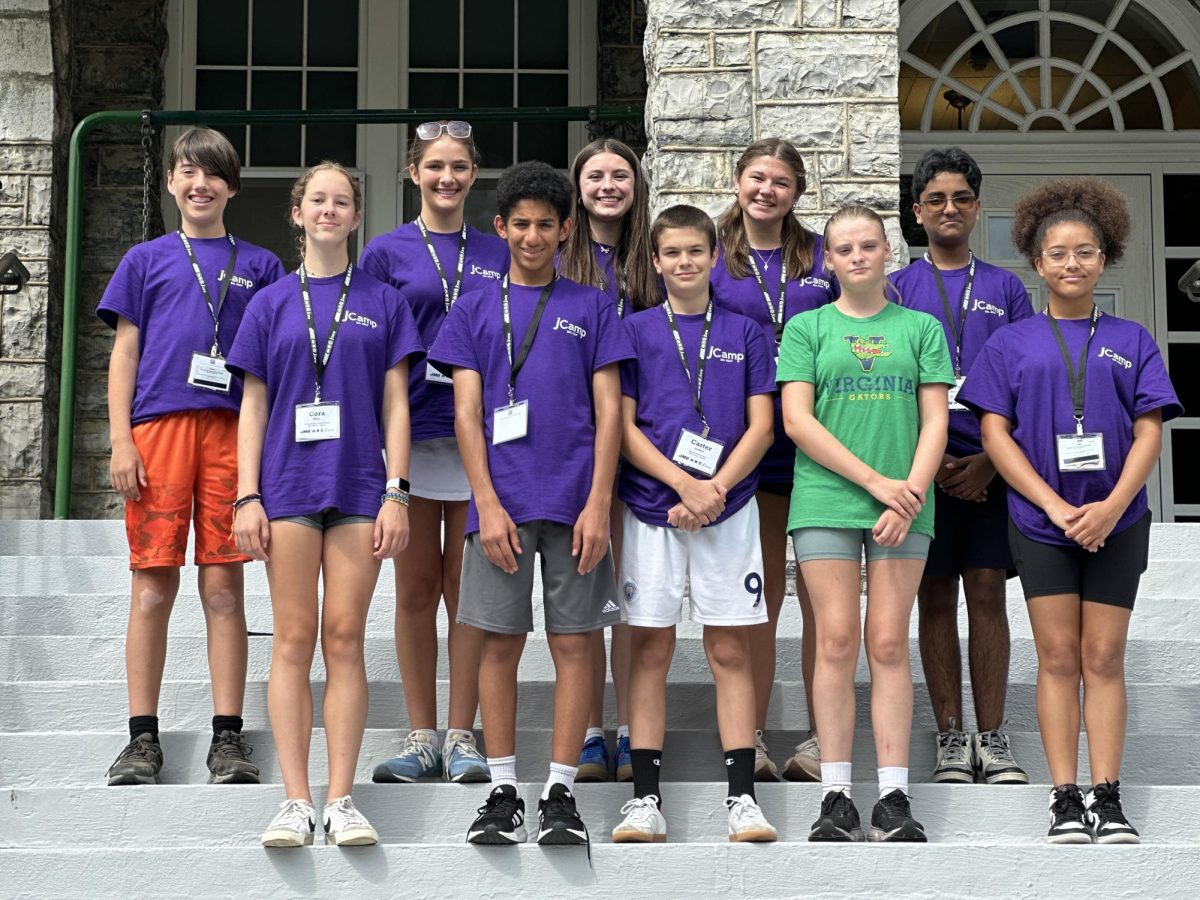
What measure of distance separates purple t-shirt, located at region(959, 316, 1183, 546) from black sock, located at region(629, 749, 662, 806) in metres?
1.19

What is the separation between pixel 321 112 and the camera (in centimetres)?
859

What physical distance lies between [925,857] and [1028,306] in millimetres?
1908

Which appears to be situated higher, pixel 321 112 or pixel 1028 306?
pixel 321 112

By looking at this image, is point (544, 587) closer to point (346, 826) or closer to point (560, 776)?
point (560, 776)

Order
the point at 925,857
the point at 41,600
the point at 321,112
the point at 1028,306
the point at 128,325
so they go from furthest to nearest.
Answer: the point at 321,112 → the point at 41,600 → the point at 1028,306 → the point at 128,325 → the point at 925,857

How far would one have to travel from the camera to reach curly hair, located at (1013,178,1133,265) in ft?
15.9

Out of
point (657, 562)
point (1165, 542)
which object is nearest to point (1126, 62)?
point (1165, 542)

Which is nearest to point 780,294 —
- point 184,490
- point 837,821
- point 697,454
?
point 697,454

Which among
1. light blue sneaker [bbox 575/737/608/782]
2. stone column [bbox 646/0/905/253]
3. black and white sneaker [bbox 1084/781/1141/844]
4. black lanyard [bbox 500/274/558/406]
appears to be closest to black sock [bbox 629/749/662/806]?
light blue sneaker [bbox 575/737/608/782]

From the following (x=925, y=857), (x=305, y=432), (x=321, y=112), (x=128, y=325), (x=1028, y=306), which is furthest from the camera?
(x=321, y=112)

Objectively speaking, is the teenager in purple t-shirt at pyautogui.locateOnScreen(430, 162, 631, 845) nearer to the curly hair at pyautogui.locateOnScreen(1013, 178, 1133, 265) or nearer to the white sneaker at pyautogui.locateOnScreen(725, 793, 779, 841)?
the white sneaker at pyautogui.locateOnScreen(725, 793, 779, 841)

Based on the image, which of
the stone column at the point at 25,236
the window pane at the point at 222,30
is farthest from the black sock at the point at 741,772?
the window pane at the point at 222,30

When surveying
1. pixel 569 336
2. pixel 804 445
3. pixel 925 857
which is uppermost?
pixel 569 336

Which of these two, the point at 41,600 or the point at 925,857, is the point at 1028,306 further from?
the point at 41,600
